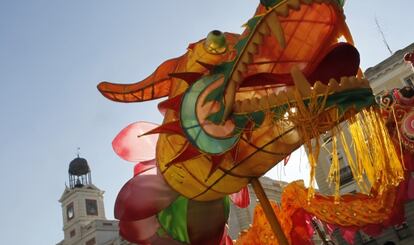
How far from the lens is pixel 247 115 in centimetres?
523

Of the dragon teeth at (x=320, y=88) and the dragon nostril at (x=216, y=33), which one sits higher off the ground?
the dragon nostril at (x=216, y=33)

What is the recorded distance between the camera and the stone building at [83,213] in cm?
4034

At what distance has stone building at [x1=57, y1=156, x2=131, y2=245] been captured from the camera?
132ft

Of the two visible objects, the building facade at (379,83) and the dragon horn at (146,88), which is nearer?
the dragon horn at (146,88)

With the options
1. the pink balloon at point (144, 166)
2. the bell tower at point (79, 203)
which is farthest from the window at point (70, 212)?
the pink balloon at point (144, 166)

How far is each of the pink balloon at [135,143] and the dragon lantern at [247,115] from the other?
2.19 feet

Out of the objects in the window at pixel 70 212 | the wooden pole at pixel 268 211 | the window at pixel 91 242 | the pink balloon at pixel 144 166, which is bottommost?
the wooden pole at pixel 268 211

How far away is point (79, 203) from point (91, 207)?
1.30m

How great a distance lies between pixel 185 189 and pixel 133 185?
954mm

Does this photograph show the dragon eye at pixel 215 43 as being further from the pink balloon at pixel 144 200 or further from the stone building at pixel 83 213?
the stone building at pixel 83 213

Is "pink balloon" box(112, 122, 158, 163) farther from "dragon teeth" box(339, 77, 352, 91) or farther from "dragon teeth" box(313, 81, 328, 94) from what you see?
"dragon teeth" box(339, 77, 352, 91)

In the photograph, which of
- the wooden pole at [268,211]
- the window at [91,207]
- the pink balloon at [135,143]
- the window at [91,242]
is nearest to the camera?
the wooden pole at [268,211]

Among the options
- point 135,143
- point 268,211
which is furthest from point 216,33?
point 135,143

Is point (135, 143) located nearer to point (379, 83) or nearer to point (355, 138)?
point (355, 138)
